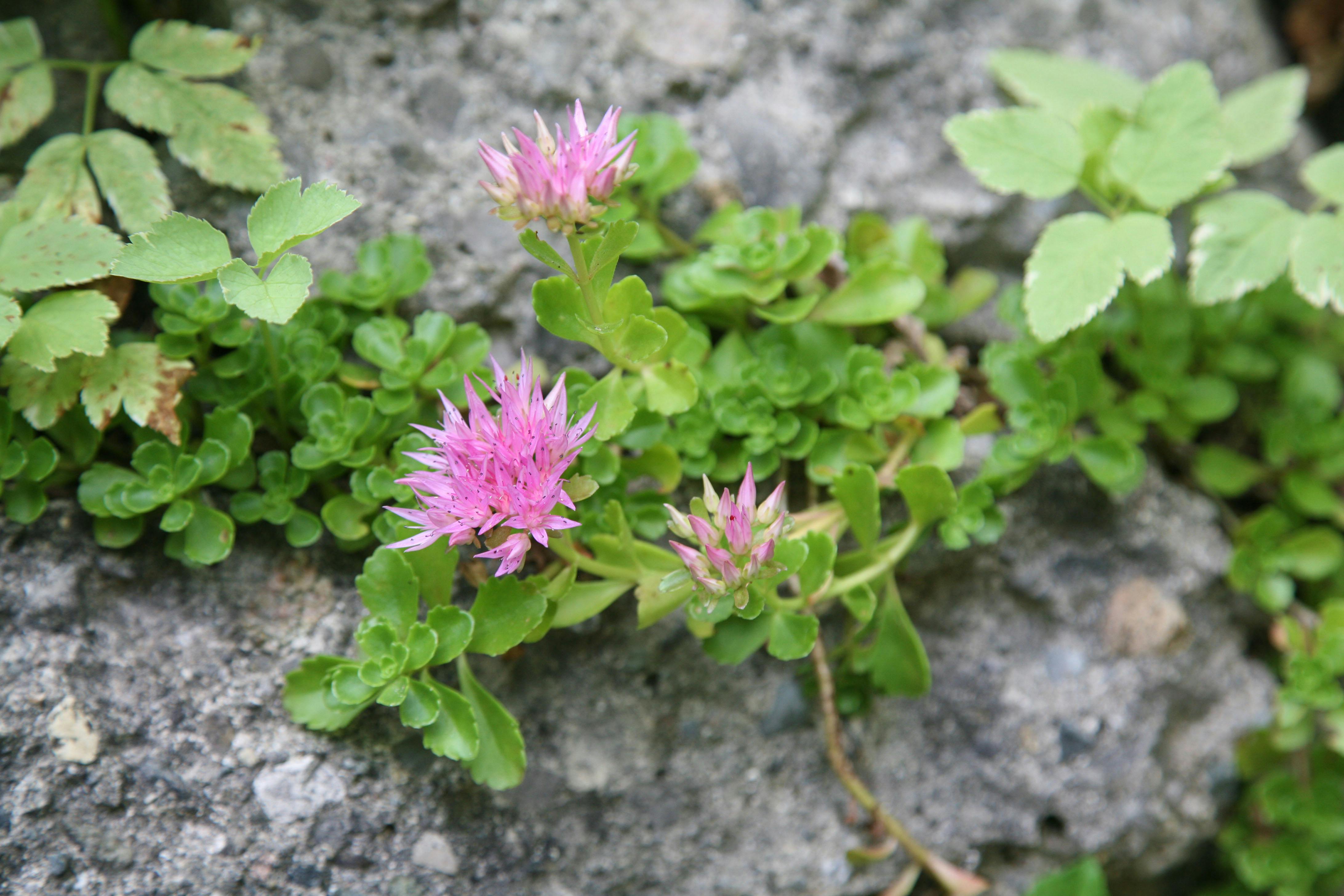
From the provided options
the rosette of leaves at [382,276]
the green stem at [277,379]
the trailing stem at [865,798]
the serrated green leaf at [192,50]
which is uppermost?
the serrated green leaf at [192,50]

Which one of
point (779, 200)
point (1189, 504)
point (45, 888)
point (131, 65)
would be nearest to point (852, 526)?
point (779, 200)

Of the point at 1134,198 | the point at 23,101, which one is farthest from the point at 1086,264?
the point at 23,101

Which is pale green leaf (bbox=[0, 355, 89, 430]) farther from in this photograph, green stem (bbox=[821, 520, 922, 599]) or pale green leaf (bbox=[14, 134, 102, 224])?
green stem (bbox=[821, 520, 922, 599])

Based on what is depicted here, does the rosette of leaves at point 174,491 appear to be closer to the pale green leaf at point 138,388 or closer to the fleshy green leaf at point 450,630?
the pale green leaf at point 138,388

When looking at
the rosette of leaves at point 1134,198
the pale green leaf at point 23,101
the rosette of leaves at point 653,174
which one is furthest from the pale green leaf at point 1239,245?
the pale green leaf at point 23,101

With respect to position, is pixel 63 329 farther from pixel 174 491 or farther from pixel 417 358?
pixel 417 358

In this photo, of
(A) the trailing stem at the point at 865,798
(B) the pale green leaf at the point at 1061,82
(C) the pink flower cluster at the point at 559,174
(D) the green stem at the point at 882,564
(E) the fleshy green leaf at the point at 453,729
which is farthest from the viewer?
(B) the pale green leaf at the point at 1061,82
